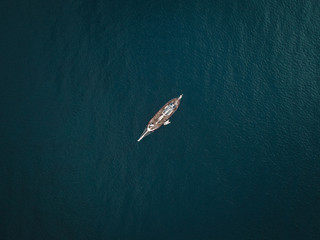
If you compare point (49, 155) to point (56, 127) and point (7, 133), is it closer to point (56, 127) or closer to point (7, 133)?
point (56, 127)

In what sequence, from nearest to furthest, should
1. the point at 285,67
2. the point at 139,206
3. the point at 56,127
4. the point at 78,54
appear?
the point at 139,206 → the point at 56,127 → the point at 78,54 → the point at 285,67

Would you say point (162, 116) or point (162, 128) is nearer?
point (162, 116)

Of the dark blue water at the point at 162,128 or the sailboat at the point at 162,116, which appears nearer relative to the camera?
the dark blue water at the point at 162,128

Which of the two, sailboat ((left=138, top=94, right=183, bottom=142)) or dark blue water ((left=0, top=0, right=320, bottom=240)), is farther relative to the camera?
sailboat ((left=138, top=94, right=183, bottom=142))

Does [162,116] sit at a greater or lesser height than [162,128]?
greater

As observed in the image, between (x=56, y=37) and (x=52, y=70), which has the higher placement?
(x=56, y=37)

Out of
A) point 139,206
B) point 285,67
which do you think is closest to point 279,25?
point 285,67

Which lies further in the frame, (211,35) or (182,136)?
(211,35)

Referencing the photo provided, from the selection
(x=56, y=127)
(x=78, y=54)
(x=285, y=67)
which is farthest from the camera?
(x=285, y=67)
